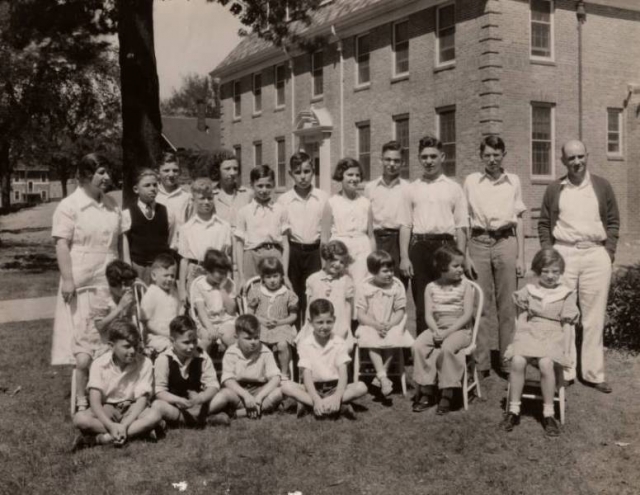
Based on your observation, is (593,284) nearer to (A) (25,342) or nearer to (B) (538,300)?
(B) (538,300)

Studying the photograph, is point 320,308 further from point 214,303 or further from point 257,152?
point 257,152

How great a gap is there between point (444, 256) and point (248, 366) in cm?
186

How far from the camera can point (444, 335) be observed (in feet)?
20.3

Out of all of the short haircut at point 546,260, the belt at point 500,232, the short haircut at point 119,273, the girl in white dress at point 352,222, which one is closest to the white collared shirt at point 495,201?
the belt at point 500,232

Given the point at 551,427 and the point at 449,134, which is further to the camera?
the point at 449,134

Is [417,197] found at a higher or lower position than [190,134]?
lower

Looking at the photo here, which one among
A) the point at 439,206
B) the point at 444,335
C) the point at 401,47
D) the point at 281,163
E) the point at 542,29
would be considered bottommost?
the point at 444,335

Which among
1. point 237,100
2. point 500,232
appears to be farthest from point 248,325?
point 237,100

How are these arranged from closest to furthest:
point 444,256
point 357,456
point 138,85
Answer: point 357,456 → point 444,256 → point 138,85

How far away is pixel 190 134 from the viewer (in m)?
60.0

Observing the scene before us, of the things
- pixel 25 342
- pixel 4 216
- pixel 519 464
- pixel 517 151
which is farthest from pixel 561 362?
pixel 4 216

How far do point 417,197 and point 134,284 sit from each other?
2.63 metres

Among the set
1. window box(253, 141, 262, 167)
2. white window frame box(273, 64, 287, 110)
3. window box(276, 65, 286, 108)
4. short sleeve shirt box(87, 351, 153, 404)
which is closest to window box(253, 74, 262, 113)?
window box(253, 141, 262, 167)

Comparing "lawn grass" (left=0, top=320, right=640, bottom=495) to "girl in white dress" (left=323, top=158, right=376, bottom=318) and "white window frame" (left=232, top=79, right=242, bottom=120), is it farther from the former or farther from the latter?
"white window frame" (left=232, top=79, right=242, bottom=120)
